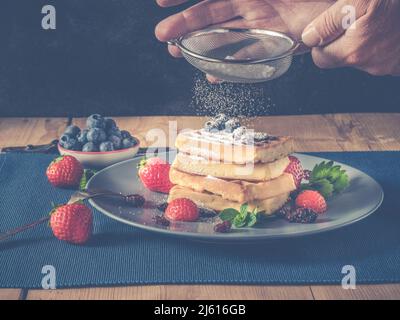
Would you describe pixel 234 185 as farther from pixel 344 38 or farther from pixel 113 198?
pixel 344 38

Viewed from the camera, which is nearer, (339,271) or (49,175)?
(339,271)

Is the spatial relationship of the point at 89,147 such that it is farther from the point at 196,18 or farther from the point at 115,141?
the point at 196,18

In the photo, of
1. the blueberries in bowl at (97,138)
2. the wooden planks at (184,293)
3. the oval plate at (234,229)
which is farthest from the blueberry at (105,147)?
the wooden planks at (184,293)

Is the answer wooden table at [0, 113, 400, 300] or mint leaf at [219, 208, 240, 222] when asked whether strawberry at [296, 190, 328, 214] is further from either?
wooden table at [0, 113, 400, 300]

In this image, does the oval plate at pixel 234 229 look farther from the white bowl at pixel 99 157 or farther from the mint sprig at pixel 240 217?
the white bowl at pixel 99 157

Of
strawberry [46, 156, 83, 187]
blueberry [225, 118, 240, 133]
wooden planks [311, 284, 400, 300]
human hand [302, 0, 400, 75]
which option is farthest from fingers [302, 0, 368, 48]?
wooden planks [311, 284, 400, 300]
